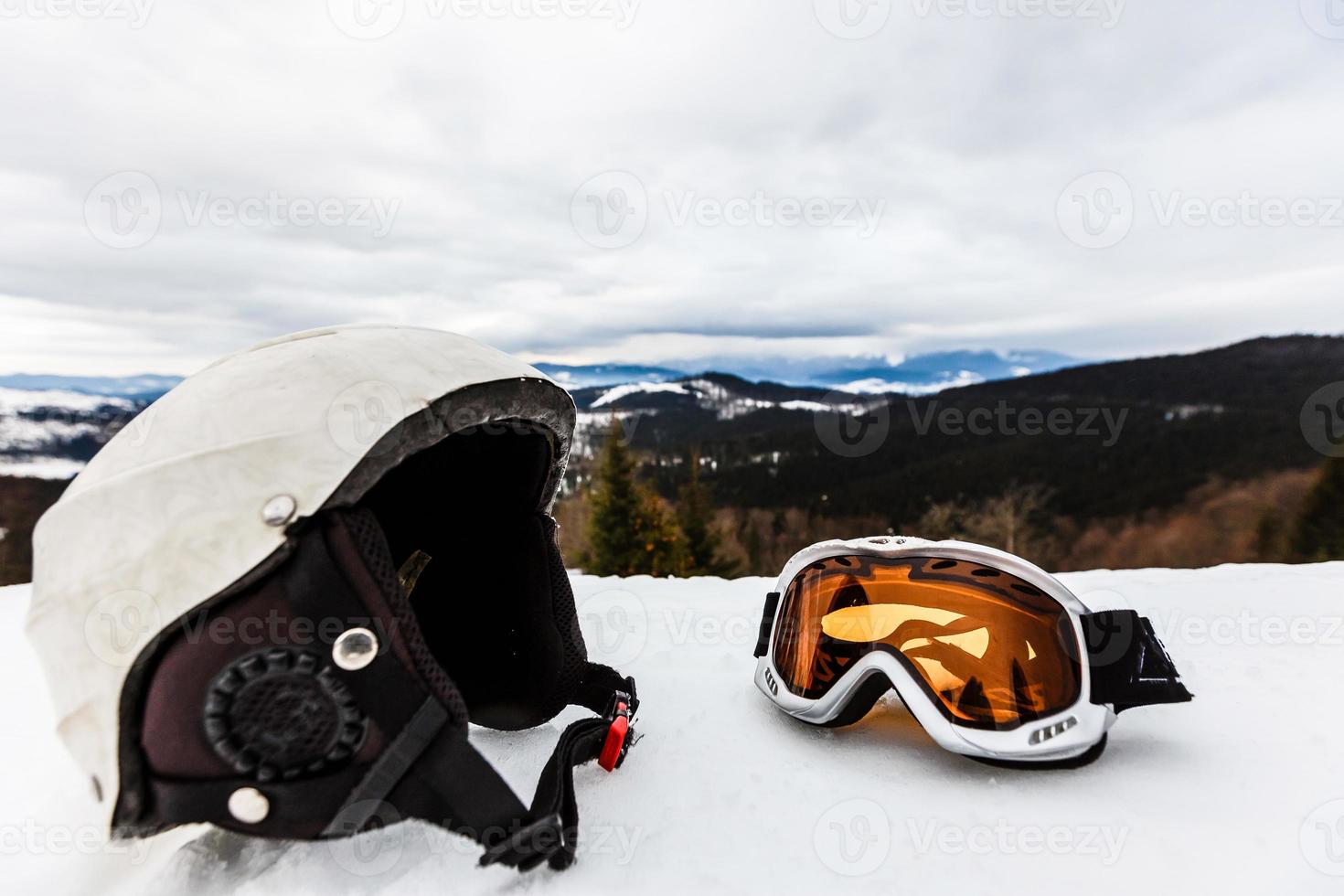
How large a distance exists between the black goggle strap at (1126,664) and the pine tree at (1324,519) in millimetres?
26183

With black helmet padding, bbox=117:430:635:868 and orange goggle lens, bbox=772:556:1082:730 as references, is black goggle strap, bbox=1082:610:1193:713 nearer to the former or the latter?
orange goggle lens, bbox=772:556:1082:730

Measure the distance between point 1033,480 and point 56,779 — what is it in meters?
57.8

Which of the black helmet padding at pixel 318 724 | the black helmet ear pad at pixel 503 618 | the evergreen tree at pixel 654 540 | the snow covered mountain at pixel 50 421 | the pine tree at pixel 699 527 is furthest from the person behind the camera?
the snow covered mountain at pixel 50 421

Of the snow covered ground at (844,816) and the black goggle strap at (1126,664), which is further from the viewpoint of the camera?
the black goggle strap at (1126,664)

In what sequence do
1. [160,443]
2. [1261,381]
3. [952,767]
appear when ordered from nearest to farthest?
[160,443], [952,767], [1261,381]

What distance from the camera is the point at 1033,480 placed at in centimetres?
5084

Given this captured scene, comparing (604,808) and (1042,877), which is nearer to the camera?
(1042,877)

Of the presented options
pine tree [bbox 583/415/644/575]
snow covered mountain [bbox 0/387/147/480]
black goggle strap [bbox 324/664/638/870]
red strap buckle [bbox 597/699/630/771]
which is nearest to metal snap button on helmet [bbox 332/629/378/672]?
black goggle strap [bbox 324/664/638/870]

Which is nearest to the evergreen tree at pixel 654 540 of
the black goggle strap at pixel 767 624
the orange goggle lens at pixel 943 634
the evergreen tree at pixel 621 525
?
the evergreen tree at pixel 621 525

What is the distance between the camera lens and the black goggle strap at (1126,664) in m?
1.98

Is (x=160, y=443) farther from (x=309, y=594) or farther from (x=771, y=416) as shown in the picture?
(x=771, y=416)

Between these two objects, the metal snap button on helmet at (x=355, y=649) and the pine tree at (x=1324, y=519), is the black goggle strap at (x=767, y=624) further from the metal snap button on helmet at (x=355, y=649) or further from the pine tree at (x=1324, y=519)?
the pine tree at (x=1324, y=519)

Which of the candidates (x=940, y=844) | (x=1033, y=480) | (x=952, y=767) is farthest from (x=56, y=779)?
(x=1033, y=480)

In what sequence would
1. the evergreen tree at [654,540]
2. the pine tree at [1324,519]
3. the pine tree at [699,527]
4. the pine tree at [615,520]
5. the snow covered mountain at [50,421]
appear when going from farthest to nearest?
1. the snow covered mountain at [50,421]
2. the pine tree at [699,527]
3. the pine tree at [1324,519]
4. the evergreen tree at [654,540]
5. the pine tree at [615,520]
